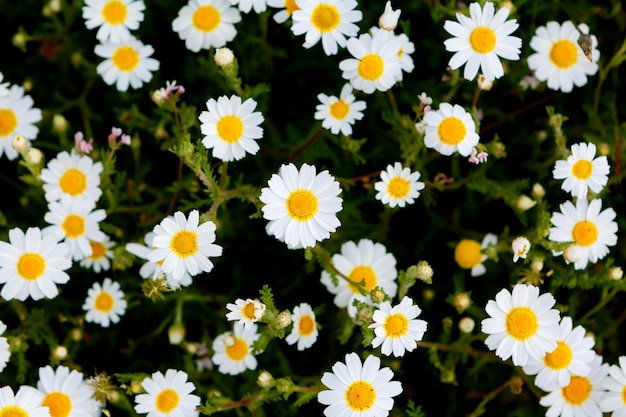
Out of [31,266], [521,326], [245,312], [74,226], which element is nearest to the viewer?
[245,312]

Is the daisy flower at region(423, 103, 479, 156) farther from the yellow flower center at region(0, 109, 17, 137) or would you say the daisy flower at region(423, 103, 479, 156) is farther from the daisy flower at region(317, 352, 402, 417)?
the yellow flower center at region(0, 109, 17, 137)

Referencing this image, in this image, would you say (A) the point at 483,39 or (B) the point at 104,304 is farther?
(B) the point at 104,304

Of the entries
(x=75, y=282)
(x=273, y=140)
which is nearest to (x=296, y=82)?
(x=273, y=140)

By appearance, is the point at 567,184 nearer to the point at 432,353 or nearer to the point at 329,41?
the point at 432,353

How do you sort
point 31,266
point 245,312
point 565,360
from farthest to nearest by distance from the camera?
Answer: point 31,266 < point 565,360 < point 245,312

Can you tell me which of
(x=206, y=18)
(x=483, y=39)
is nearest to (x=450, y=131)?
(x=483, y=39)

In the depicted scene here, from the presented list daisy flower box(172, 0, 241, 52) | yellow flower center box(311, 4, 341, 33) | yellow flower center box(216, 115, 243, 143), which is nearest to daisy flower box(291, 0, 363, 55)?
yellow flower center box(311, 4, 341, 33)

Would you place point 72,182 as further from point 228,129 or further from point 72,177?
point 228,129
